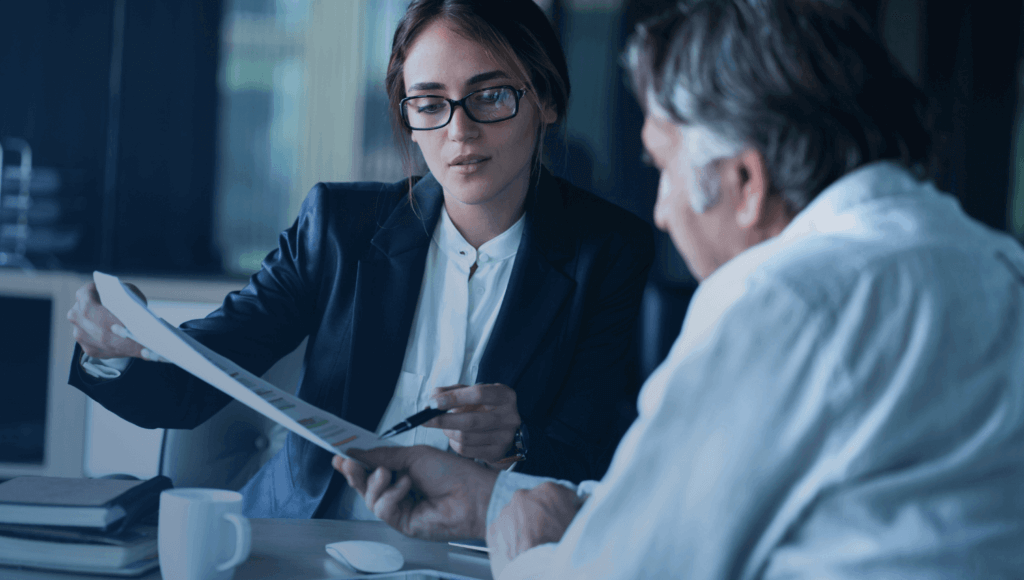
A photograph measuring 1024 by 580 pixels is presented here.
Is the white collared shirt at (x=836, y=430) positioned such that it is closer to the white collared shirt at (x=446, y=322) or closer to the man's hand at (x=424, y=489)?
the man's hand at (x=424, y=489)

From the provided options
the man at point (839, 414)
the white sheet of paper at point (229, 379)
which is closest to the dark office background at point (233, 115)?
the white sheet of paper at point (229, 379)

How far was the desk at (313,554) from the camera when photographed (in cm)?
77

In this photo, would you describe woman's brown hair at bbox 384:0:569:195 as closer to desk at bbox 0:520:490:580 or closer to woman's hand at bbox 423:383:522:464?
woman's hand at bbox 423:383:522:464

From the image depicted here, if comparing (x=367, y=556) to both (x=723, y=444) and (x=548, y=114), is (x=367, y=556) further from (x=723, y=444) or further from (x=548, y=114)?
(x=548, y=114)

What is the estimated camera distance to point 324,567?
0.81 m

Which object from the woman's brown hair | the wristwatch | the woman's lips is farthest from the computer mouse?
the woman's brown hair

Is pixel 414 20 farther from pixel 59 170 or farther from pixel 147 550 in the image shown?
pixel 59 170

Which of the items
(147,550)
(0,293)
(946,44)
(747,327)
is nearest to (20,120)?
(0,293)

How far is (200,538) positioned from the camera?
0.72 metres

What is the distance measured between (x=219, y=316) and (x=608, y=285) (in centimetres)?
73

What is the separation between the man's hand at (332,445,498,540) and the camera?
2.96 feet

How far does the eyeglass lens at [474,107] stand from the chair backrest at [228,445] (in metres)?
0.50

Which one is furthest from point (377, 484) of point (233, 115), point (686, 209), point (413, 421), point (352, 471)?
point (233, 115)

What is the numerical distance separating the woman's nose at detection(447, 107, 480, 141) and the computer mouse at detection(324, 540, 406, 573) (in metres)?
0.73
